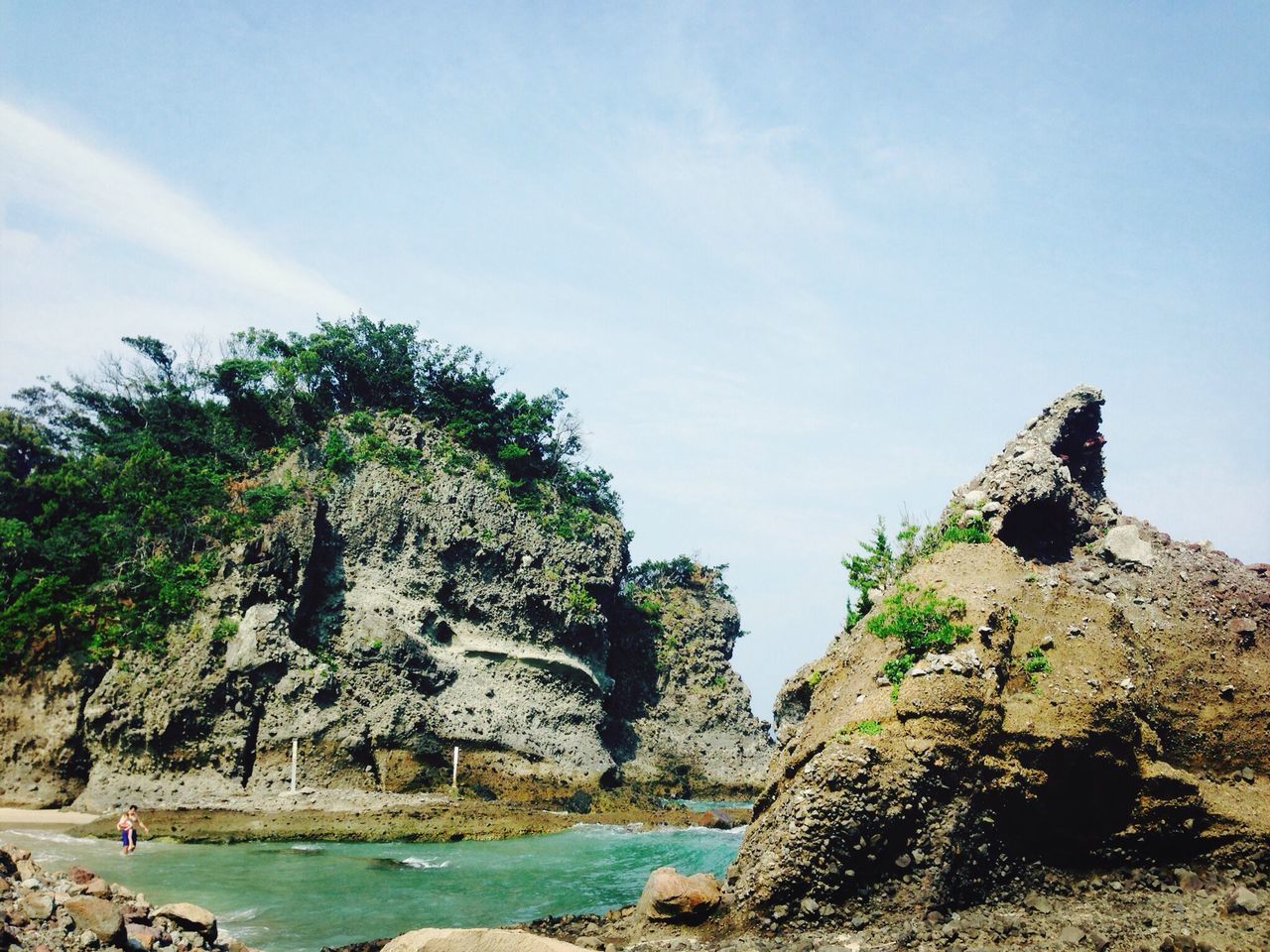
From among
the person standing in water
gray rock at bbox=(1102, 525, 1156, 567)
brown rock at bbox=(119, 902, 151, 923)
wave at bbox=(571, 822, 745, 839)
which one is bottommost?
wave at bbox=(571, 822, 745, 839)

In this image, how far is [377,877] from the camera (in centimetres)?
1912

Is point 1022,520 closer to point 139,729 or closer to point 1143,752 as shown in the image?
point 1143,752

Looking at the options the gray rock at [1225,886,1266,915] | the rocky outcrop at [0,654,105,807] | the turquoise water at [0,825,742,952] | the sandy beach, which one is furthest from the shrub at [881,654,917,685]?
the rocky outcrop at [0,654,105,807]

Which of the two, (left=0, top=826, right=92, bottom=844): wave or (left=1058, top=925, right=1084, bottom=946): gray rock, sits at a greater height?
(left=1058, top=925, right=1084, bottom=946): gray rock

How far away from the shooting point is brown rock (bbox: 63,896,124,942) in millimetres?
9727

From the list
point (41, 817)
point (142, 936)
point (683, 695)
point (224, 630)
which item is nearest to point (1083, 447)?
point (142, 936)

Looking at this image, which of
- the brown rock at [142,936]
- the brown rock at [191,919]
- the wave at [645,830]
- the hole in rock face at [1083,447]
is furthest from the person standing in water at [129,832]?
the hole in rock face at [1083,447]

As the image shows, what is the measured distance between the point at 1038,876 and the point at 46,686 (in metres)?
30.8

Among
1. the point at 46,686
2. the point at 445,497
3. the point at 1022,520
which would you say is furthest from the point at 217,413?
the point at 1022,520

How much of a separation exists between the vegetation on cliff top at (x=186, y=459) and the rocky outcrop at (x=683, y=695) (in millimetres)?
6522

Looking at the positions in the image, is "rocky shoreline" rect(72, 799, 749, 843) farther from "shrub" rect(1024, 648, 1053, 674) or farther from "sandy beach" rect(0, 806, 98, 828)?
"shrub" rect(1024, 648, 1053, 674)

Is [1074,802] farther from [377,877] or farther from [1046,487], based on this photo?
[377,877]

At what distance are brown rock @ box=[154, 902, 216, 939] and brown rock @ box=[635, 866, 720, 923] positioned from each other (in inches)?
245

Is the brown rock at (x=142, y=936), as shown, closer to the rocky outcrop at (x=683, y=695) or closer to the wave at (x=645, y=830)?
the wave at (x=645, y=830)
